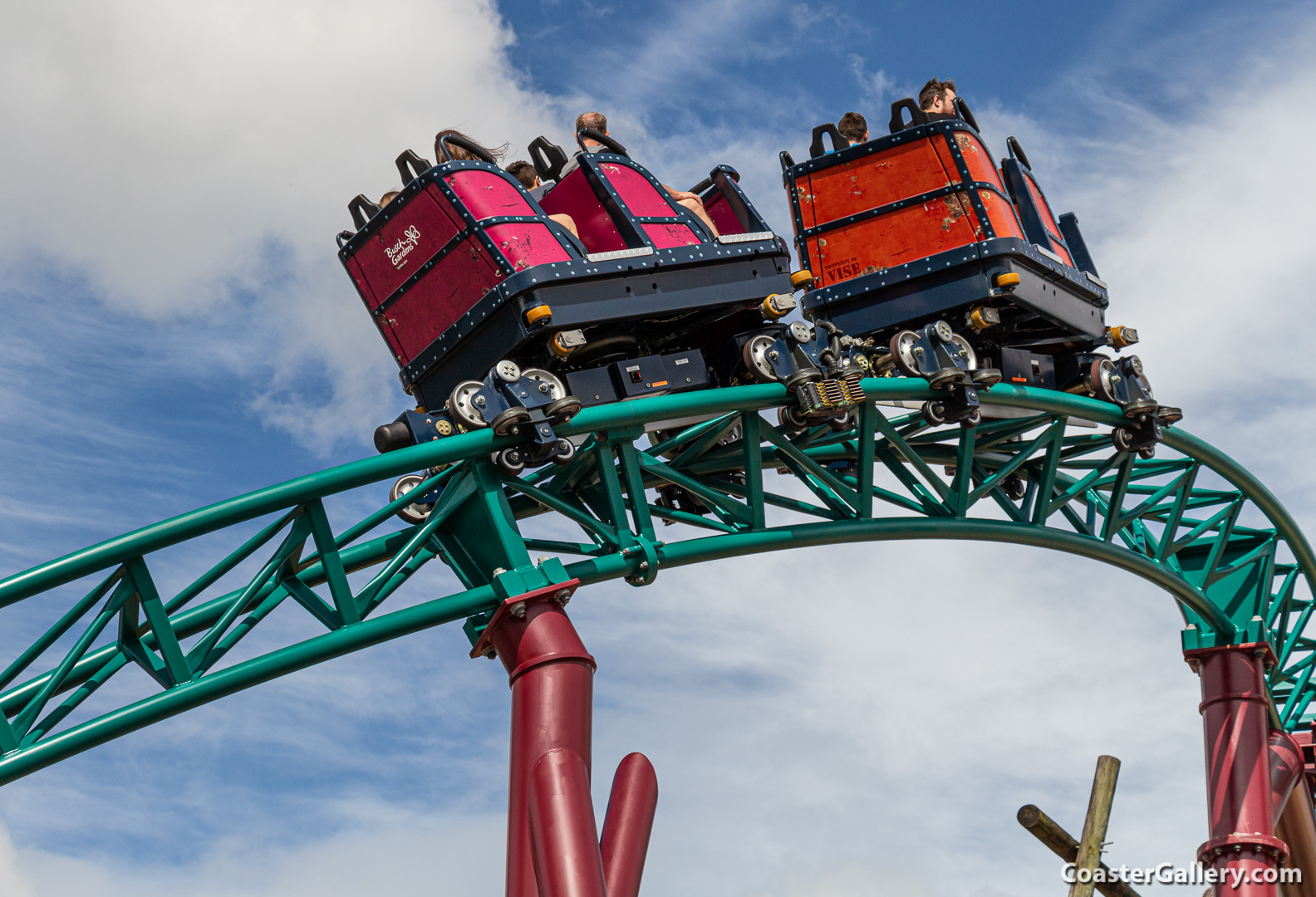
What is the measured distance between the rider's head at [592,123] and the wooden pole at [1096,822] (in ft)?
16.4

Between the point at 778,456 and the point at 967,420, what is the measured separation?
45.1 inches

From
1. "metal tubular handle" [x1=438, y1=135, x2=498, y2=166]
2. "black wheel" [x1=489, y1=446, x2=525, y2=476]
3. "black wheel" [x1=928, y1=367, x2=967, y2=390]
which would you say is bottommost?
"black wheel" [x1=489, y1=446, x2=525, y2=476]

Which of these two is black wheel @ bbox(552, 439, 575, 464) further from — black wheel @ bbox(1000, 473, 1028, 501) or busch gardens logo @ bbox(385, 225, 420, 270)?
black wheel @ bbox(1000, 473, 1028, 501)

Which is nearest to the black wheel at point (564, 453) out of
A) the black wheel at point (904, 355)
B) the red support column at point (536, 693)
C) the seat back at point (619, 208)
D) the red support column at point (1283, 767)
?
the red support column at point (536, 693)

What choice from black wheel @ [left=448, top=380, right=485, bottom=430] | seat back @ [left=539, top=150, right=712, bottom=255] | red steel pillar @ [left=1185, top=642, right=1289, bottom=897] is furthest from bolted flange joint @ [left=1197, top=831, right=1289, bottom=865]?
black wheel @ [left=448, top=380, right=485, bottom=430]

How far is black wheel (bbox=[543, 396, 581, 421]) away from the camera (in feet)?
22.6

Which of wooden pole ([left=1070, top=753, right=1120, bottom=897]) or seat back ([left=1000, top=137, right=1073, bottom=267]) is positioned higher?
seat back ([left=1000, top=137, right=1073, bottom=267])

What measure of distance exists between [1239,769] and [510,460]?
6200 millimetres

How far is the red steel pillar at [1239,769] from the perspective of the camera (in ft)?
32.0

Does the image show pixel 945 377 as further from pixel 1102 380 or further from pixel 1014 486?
pixel 1014 486

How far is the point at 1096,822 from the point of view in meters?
9.08

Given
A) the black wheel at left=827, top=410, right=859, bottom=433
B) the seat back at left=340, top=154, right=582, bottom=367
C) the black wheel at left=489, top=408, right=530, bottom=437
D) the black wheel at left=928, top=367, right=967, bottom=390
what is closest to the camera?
the black wheel at left=489, top=408, right=530, bottom=437

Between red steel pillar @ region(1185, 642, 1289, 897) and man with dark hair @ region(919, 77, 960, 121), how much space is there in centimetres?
462

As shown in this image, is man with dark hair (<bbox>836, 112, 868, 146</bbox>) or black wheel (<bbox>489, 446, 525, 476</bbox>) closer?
black wheel (<bbox>489, 446, 525, 476</bbox>)
